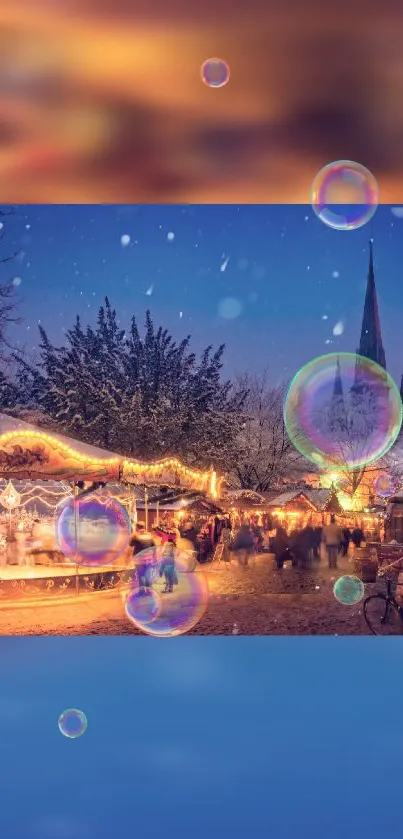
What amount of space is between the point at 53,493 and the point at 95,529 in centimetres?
176

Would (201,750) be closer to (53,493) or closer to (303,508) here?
(53,493)

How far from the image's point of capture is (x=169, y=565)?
36.9 ft

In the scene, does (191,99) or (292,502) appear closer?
(191,99)

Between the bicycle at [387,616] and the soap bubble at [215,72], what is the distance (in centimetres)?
457

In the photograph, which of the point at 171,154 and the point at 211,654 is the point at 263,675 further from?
the point at 171,154

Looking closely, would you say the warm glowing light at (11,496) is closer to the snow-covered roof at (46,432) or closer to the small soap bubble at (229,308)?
the snow-covered roof at (46,432)

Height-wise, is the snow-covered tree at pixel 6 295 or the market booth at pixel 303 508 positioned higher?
the snow-covered tree at pixel 6 295

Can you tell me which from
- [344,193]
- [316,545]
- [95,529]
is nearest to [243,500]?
[316,545]

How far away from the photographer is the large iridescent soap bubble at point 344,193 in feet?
17.7

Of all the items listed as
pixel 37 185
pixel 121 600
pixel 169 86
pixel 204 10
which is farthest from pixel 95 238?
pixel 204 10

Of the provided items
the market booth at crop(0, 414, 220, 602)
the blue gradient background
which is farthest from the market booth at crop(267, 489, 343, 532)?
the blue gradient background

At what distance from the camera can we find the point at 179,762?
3518mm

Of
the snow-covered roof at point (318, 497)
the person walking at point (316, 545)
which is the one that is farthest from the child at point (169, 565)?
the snow-covered roof at point (318, 497)

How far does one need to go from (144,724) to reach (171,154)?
323cm
